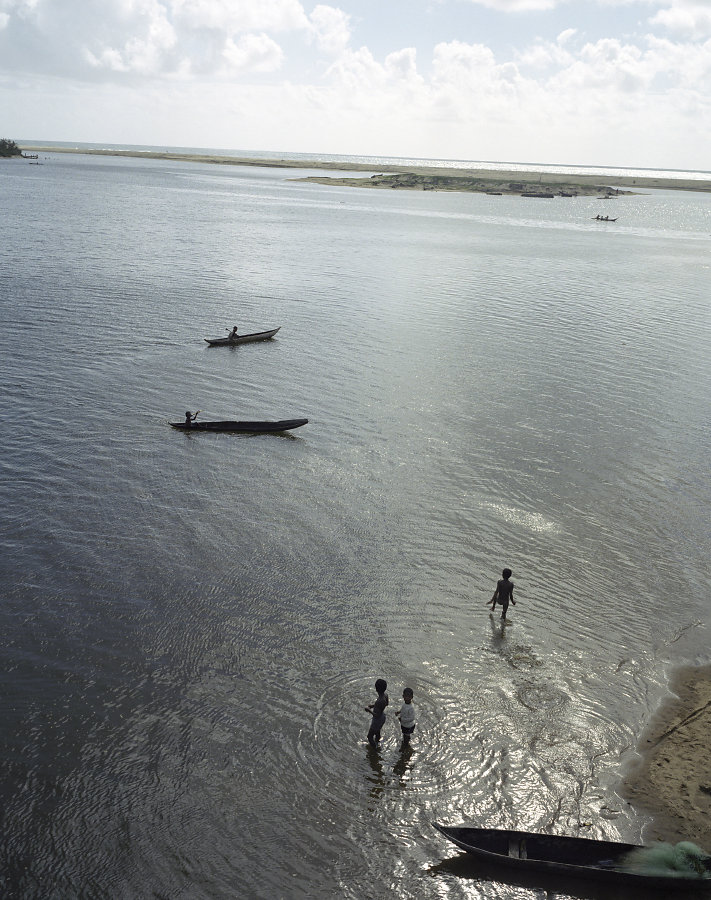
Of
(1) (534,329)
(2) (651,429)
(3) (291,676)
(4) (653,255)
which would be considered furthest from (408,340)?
(4) (653,255)

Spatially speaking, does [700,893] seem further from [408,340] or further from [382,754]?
[408,340]

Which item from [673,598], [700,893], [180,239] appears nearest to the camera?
[700,893]

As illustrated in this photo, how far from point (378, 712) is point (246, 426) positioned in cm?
1905

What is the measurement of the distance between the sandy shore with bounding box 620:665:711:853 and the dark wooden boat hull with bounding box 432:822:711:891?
128cm

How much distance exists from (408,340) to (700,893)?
135ft

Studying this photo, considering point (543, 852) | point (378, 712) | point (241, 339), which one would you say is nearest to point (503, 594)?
point (378, 712)

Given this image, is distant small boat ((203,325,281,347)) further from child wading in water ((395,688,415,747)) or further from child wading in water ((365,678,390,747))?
child wading in water ((395,688,415,747))

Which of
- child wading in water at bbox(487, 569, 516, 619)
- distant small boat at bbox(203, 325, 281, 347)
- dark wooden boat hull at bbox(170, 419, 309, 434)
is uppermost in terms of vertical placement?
child wading in water at bbox(487, 569, 516, 619)

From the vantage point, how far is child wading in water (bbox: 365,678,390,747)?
15.0m

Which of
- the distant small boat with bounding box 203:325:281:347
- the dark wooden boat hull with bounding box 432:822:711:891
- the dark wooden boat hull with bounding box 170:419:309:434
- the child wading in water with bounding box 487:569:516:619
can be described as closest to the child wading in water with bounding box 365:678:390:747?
the dark wooden boat hull with bounding box 432:822:711:891

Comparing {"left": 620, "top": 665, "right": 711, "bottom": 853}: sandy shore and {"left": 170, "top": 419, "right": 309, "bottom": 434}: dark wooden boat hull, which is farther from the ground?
{"left": 620, "top": 665, "right": 711, "bottom": 853}: sandy shore

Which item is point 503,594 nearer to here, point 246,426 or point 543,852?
point 543,852

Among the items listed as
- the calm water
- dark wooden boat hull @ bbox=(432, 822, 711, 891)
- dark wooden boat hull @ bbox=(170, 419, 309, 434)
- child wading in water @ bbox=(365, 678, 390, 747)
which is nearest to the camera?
dark wooden boat hull @ bbox=(432, 822, 711, 891)

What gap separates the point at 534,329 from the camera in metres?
55.3
